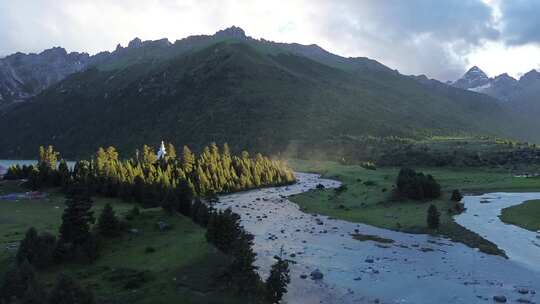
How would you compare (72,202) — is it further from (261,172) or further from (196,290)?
(261,172)

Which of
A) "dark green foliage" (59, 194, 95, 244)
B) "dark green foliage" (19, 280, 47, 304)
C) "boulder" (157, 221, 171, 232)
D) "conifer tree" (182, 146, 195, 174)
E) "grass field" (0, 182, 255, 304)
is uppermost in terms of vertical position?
"conifer tree" (182, 146, 195, 174)

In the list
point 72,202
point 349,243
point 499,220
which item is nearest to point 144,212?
point 72,202

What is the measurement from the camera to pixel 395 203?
346 ft

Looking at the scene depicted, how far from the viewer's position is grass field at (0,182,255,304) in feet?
152

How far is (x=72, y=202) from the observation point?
6328 centimetres

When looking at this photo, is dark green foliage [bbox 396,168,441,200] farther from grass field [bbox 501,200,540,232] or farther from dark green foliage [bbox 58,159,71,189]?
dark green foliage [bbox 58,159,71,189]

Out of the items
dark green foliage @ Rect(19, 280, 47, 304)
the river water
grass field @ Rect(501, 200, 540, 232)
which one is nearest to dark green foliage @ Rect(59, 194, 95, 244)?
dark green foliage @ Rect(19, 280, 47, 304)

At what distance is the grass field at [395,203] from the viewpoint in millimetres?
78425

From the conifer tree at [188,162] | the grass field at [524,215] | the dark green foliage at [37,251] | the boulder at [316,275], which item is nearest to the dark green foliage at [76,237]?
the dark green foliage at [37,251]

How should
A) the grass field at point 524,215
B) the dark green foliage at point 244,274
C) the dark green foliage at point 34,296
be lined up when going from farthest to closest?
the grass field at point 524,215, the dark green foliage at point 244,274, the dark green foliage at point 34,296

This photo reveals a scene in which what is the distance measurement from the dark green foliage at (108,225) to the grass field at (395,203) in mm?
43864

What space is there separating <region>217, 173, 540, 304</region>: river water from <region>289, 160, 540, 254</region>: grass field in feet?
11.2

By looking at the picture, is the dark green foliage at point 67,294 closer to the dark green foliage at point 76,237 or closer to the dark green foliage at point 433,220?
the dark green foliage at point 76,237

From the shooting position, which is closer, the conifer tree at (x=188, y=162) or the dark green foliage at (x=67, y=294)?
the dark green foliage at (x=67, y=294)
